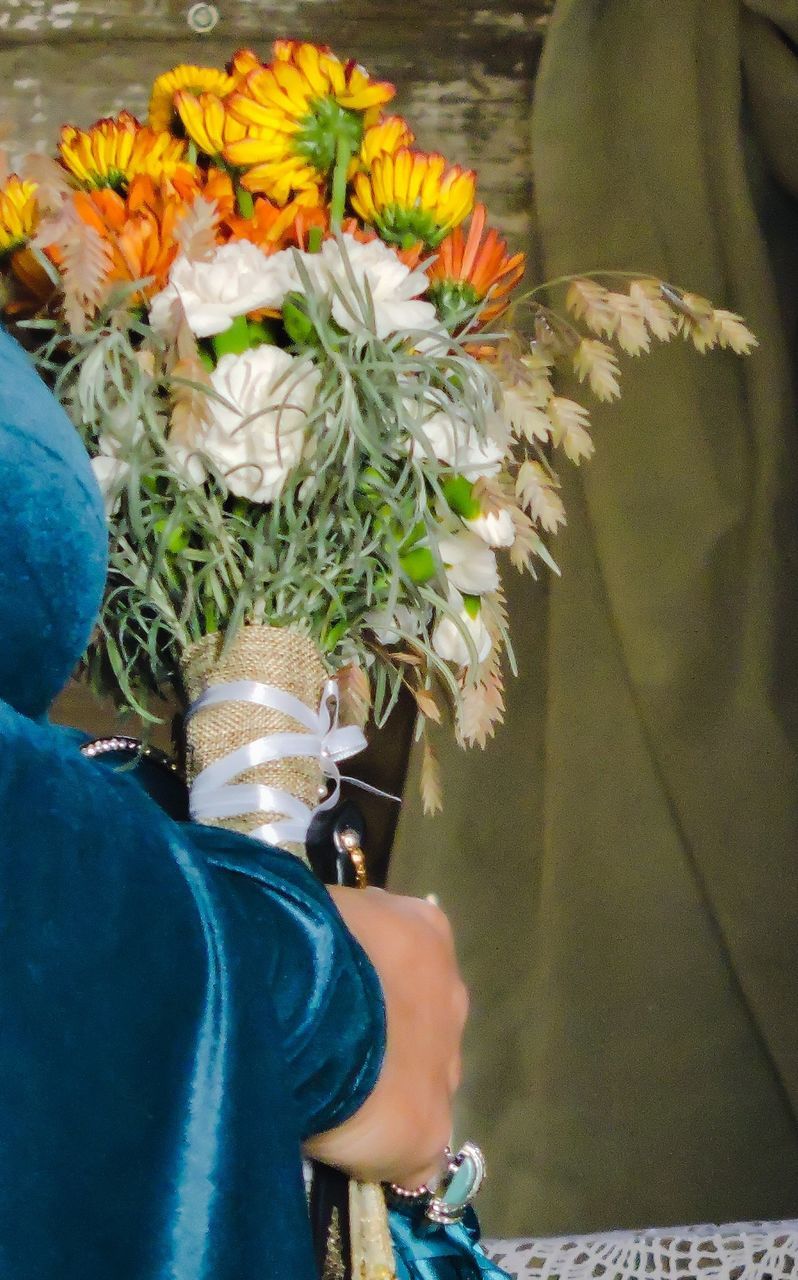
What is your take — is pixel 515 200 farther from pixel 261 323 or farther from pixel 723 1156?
pixel 723 1156

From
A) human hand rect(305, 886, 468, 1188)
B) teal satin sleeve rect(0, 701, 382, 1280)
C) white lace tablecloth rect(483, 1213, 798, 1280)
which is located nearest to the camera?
teal satin sleeve rect(0, 701, 382, 1280)

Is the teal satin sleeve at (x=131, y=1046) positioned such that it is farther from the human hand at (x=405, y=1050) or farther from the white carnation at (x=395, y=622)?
the white carnation at (x=395, y=622)

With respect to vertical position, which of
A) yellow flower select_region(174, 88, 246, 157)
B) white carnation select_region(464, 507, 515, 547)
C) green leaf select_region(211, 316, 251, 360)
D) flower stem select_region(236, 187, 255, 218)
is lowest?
white carnation select_region(464, 507, 515, 547)

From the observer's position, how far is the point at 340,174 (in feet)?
1.62

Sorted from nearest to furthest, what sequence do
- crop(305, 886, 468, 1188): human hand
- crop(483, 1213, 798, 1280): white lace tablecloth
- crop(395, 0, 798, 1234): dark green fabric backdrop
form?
1. crop(305, 886, 468, 1188): human hand
2. crop(483, 1213, 798, 1280): white lace tablecloth
3. crop(395, 0, 798, 1234): dark green fabric backdrop

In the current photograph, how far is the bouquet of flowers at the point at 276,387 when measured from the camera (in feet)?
1.50

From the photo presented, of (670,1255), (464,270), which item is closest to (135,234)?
(464,270)

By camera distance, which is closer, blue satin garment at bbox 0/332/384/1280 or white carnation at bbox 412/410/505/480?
blue satin garment at bbox 0/332/384/1280

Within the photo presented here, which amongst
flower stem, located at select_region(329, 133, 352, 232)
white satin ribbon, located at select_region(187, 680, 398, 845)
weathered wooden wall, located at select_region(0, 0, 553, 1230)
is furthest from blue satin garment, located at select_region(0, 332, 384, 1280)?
weathered wooden wall, located at select_region(0, 0, 553, 1230)

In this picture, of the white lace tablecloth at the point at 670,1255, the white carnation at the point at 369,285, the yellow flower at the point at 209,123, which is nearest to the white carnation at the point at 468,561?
the white carnation at the point at 369,285

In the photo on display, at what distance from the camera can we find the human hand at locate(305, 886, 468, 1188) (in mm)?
→ 442

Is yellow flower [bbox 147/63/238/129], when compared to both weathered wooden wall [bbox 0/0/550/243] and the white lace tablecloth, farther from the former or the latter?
the white lace tablecloth

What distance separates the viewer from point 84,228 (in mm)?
437

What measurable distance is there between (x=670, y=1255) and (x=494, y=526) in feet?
1.60
